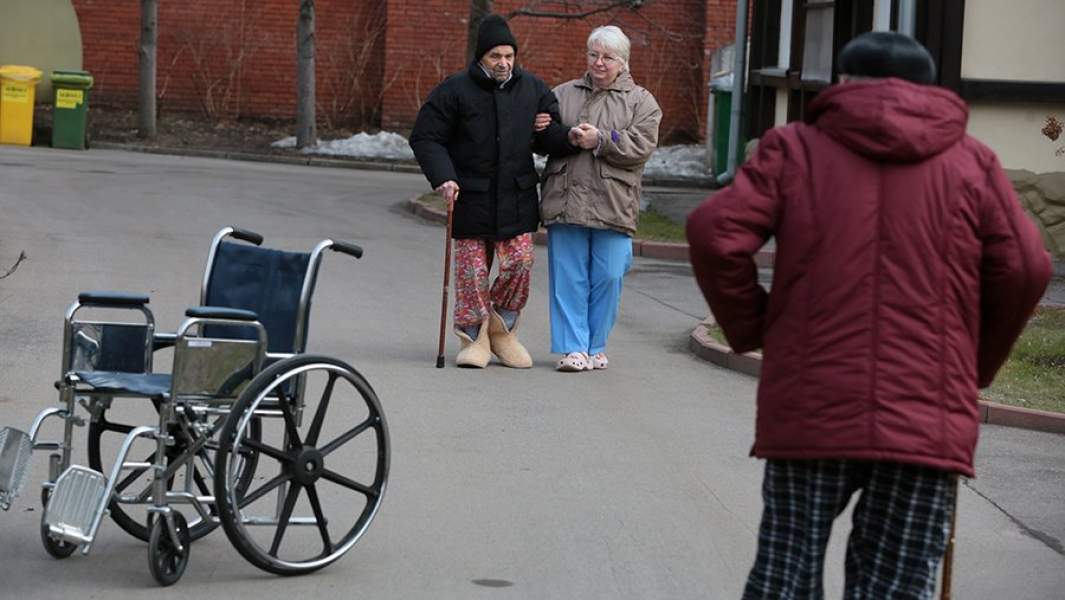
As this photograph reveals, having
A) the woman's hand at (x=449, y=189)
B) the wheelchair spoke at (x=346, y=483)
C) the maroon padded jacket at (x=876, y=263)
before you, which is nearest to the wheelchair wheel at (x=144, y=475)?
the wheelchair spoke at (x=346, y=483)

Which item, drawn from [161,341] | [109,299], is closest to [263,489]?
[161,341]

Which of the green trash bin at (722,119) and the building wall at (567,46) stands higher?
the building wall at (567,46)

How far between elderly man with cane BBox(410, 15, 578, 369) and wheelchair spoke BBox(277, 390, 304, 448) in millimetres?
4197

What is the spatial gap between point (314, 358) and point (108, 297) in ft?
2.64

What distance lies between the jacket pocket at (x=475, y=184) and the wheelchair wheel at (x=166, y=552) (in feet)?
14.8

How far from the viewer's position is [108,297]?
6.19 metres

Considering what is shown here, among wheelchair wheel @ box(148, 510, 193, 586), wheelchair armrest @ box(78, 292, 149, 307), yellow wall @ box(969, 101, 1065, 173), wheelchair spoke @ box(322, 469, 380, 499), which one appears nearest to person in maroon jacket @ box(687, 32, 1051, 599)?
wheelchair spoke @ box(322, 469, 380, 499)

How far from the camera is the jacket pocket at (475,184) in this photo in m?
10.2

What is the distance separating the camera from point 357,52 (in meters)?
31.7

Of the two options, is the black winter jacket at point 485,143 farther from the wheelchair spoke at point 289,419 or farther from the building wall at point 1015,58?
the building wall at point 1015,58

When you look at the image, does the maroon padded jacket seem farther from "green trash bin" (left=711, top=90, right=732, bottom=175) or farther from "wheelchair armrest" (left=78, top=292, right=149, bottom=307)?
"green trash bin" (left=711, top=90, right=732, bottom=175)

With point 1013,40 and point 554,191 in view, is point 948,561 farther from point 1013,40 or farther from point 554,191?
point 1013,40

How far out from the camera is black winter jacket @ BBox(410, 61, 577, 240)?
402 inches

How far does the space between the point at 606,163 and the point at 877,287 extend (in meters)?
6.16
